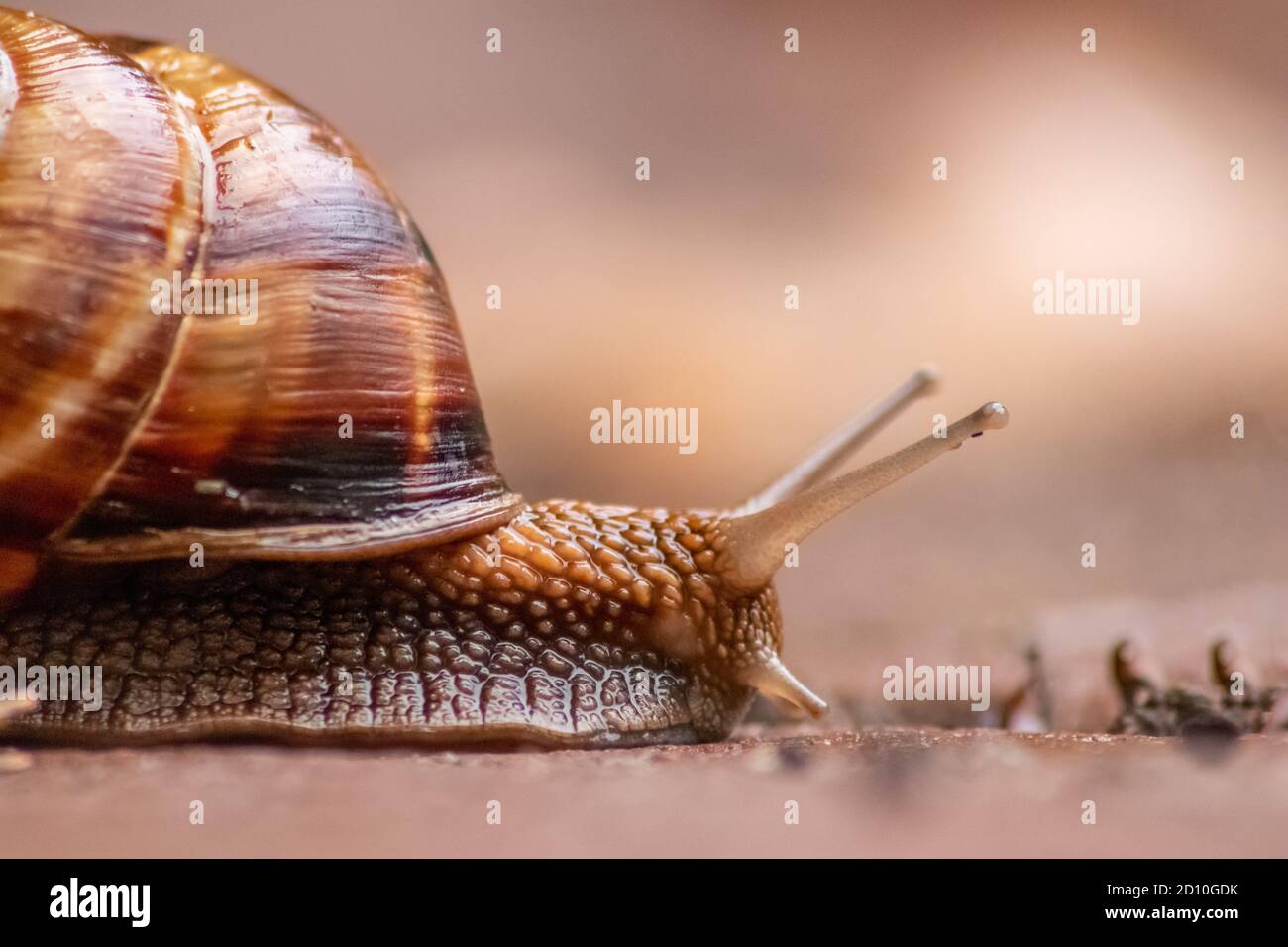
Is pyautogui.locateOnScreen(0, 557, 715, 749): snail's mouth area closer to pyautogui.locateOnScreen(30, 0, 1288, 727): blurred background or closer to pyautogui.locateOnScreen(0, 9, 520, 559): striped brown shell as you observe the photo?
pyautogui.locateOnScreen(0, 9, 520, 559): striped brown shell

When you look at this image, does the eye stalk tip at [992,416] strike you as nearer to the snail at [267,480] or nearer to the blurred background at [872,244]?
the snail at [267,480]

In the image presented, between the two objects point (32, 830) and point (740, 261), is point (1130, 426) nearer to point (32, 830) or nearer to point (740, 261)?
point (740, 261)

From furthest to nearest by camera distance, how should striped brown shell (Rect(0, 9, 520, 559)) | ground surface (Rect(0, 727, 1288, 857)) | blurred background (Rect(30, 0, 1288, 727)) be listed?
blurred background (Rect(30, 0, 1288, 727))
striped brown shell (Rect(0, 9, 520, 559))
ground surface (Rect(0, 727, 1288, 857))

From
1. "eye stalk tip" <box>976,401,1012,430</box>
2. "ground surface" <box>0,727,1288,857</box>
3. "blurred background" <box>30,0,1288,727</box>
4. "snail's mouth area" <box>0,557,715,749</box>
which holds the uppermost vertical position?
"blurred background" <box>30,0,1288,727</box>

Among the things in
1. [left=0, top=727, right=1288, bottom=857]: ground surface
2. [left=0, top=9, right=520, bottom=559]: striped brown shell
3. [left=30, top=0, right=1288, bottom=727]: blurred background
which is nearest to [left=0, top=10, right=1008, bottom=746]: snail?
[left=0, top=9, right=520, bottom=559]: striped brown shell

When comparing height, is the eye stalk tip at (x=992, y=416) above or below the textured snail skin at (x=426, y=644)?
above

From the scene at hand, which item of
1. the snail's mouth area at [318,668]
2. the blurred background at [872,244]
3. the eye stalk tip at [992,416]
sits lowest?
the snail's mouth area at [318,668]

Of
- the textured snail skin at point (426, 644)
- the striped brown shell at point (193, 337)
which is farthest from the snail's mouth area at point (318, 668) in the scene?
the striped brown shell at point (193, 337)

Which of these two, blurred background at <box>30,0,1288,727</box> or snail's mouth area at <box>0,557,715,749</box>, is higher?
blurred background at <box>30,0,1288,727</box>

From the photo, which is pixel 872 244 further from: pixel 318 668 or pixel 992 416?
pixel 318 668
